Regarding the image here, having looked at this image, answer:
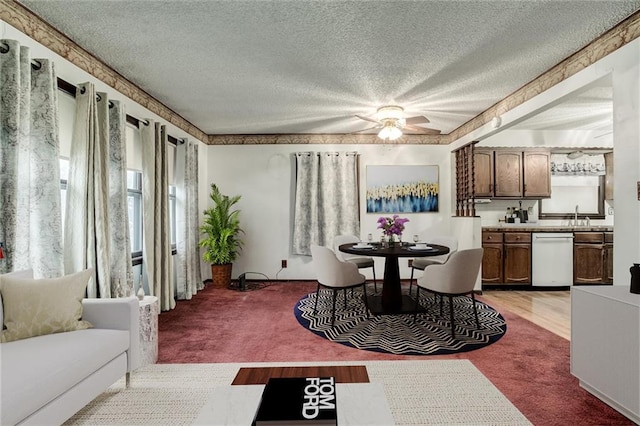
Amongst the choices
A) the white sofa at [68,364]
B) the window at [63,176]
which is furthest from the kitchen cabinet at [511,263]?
the window at [63,176]

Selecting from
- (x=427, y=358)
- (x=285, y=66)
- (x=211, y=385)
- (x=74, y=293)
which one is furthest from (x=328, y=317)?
(x=285, y=66)

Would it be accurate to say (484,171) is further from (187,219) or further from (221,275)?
(187,219)

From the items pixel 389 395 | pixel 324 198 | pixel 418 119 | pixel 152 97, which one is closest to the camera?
pixel 389 395

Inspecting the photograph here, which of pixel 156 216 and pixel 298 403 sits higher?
pixel 156 216

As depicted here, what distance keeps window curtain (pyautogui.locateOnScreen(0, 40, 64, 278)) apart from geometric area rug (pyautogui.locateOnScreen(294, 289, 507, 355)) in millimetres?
2310

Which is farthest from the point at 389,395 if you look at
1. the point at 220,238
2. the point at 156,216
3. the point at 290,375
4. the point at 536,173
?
the point at 536,173

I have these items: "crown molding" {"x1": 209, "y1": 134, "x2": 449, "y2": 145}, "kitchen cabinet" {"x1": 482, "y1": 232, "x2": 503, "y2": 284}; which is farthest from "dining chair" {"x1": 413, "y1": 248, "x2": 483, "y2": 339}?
"crown molding" {"x1": 209, "y1": 134, "x2": 449, "y2": 145}

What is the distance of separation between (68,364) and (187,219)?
10.6ft

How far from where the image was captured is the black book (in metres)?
1.15

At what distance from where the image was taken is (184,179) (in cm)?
473

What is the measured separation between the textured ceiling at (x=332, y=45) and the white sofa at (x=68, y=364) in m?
1.99

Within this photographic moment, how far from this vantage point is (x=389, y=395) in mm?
2094

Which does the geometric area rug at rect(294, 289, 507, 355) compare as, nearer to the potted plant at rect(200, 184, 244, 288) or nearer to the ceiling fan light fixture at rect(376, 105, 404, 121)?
the potted plant at rect(200, 184, 244, 288)

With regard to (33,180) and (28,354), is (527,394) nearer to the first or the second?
(28,354)
